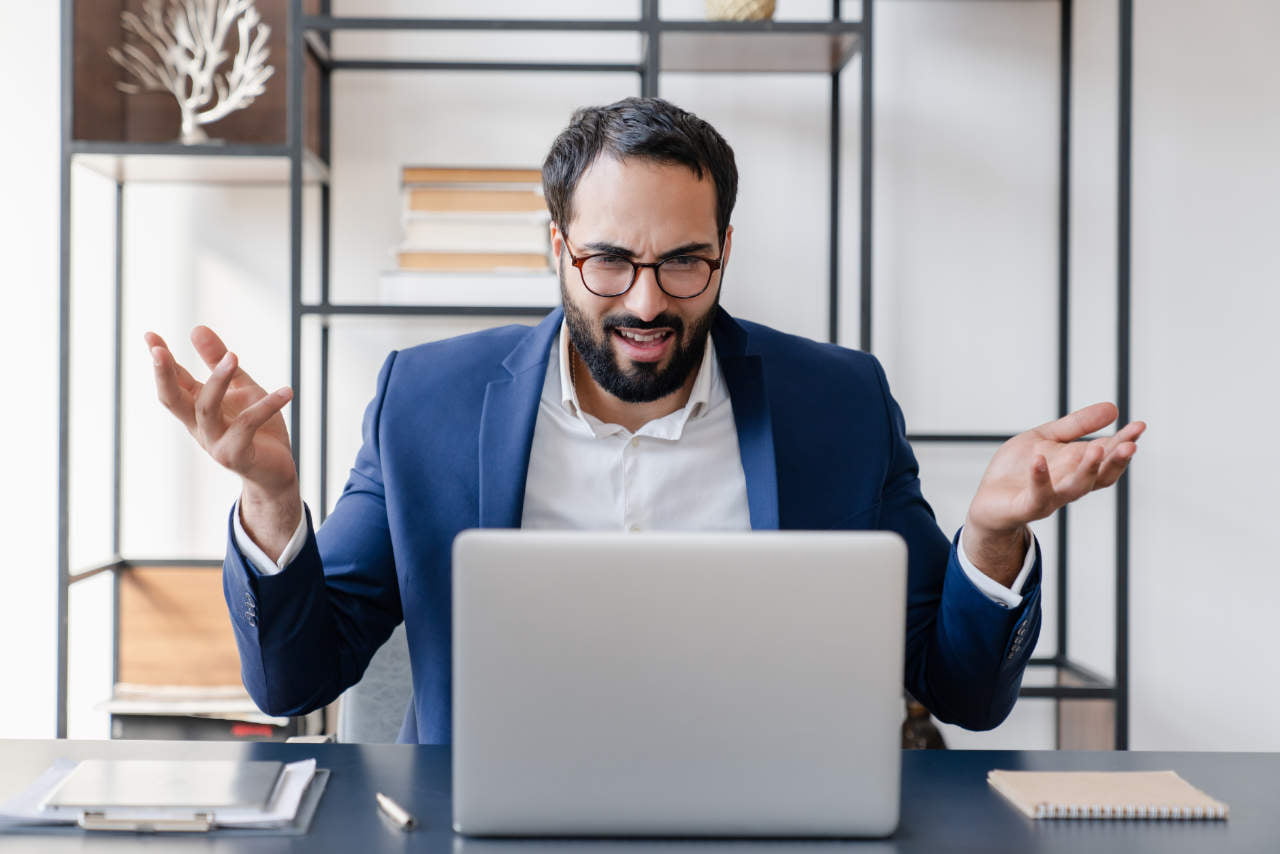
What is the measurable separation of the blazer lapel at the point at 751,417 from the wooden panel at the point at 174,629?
1.32 meters

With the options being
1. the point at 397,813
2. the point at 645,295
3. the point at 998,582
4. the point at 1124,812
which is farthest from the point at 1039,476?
the point at 397,813

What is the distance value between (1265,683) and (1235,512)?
409mm

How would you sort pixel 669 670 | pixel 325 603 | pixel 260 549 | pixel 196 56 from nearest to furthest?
1. pixel 669 670
2. pixel 260 549
3. pixel 325 603
4. pixel 196 56

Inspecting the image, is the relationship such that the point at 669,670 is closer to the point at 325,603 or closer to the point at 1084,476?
the point at 1084,476

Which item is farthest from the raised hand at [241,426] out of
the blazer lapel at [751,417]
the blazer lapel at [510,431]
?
the blazer lapel at [751,417]

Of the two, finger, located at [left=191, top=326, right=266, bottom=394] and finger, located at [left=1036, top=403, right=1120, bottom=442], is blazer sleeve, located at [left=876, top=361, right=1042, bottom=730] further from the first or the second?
finger, located at [left=191, top=326, right=266, bottom=394]

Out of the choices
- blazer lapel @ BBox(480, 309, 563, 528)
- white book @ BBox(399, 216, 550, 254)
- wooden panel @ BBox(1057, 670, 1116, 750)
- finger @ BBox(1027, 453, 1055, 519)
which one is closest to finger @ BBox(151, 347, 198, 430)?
blazer lapel @ BBox(480, 309, 563, 528)

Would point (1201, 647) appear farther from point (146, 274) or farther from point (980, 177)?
point (146, 274)

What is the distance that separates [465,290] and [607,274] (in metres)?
0.79

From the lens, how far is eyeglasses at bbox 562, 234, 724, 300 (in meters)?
1.27

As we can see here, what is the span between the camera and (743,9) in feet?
6.48

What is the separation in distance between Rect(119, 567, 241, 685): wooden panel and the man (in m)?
0.97

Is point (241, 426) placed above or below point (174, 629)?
above

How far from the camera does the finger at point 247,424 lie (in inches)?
38.4
